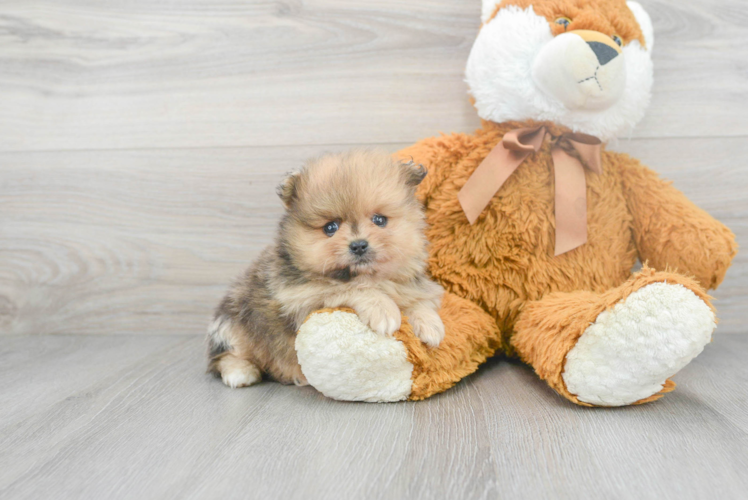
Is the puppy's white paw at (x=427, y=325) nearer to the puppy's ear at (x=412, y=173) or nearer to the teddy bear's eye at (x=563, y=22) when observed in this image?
the puppy's ear at (x=412, y=173)

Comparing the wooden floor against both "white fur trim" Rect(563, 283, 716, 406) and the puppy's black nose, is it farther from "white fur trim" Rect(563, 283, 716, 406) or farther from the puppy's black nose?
the puppy's black nose

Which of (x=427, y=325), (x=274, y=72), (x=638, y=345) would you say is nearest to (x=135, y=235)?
(x=274, y=72)

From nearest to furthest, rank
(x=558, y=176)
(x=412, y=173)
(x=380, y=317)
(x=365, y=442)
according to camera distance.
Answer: (x=365, y=442) → (x=380, y=317) → (x=412, y=173) → (x=558, y=176)

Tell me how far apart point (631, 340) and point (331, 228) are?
0.61 meters

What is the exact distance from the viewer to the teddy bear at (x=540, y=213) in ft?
3.49

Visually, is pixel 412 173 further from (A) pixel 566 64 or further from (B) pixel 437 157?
(A) pixel 566 64

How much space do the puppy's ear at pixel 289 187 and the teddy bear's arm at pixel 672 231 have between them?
85 centimetres

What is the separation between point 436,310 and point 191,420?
0.57m

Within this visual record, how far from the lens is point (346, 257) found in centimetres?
102

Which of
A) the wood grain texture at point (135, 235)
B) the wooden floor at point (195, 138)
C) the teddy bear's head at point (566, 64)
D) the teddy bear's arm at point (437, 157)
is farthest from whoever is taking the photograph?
the wood grain texture at point (135, 235)

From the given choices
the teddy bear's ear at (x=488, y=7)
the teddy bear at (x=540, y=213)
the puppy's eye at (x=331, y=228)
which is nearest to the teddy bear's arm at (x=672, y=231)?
the teddy bear at (x=540, y=213)

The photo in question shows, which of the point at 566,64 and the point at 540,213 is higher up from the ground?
the point at 566,64

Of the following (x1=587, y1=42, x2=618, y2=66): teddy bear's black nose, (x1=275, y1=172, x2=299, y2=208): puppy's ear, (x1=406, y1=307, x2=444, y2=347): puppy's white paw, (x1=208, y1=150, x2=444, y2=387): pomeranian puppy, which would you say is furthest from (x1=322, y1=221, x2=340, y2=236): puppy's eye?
(x1=587, y1=42, x2=618, y2=66): teddy bear's black nose

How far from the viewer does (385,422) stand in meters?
0.98
